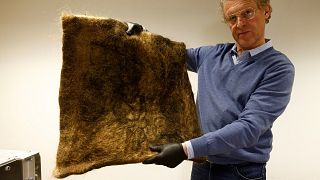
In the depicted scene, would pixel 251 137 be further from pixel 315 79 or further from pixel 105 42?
pixel 315 79

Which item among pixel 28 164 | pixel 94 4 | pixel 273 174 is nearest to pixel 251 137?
pixel 28 164

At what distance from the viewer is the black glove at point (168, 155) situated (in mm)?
1002

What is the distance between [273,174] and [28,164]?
54.7 inches

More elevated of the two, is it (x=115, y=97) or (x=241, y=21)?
(x=241, y=21)

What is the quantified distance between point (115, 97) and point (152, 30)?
120 cm

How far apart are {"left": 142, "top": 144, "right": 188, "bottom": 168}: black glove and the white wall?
108 cm

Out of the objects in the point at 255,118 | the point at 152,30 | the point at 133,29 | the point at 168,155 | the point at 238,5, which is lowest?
the point at 168,155

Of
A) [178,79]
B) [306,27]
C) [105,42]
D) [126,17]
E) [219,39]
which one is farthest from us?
[126,17]

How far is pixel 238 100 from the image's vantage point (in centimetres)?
121

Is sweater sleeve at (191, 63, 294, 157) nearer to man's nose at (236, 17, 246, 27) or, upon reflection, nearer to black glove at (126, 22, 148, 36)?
man's nose at (236, 17, 246, 27)

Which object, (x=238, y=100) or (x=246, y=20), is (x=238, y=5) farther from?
(x=238, y=100)

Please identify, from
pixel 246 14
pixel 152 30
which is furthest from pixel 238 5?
pixel 152 30

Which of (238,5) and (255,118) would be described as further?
(238,5)

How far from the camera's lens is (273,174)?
200 centimetres
